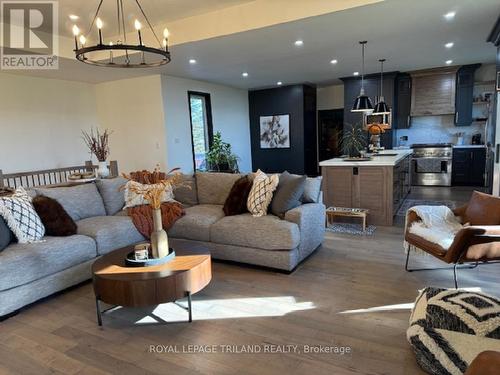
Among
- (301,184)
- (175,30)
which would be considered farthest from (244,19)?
(301,184)

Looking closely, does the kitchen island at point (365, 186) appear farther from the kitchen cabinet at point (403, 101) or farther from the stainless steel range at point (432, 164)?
the kitchen cabinet at point (403, 101)

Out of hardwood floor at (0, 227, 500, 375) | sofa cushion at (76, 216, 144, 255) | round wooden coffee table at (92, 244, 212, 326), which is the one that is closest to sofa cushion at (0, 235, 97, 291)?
sofa cushion at (76, 216, 144, 255)

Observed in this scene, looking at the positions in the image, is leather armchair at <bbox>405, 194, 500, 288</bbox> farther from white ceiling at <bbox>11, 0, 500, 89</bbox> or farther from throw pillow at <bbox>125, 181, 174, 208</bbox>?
throw pillow at <bbox>125, 181, 174, 208</bbox>

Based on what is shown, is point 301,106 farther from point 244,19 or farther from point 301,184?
point 301,184

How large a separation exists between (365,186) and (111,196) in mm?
3499

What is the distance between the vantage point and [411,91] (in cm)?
793

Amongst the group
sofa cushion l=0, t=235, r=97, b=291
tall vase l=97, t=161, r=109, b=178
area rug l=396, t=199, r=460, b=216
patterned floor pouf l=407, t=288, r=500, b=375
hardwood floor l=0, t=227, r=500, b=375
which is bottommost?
hardwood floor l=0, t=227, r=500, b=375

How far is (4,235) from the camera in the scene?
2.87m

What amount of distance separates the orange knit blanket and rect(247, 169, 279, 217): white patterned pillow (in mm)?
874

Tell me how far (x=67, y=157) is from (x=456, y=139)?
8.65 meters

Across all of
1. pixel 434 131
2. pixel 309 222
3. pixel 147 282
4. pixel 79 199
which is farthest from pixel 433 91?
pixel 147 282

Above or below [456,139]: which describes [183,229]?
below

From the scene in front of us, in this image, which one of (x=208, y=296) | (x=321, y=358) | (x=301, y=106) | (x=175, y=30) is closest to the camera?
(x=321, y=358)

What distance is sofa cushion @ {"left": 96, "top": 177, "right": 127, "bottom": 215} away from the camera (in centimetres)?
417
